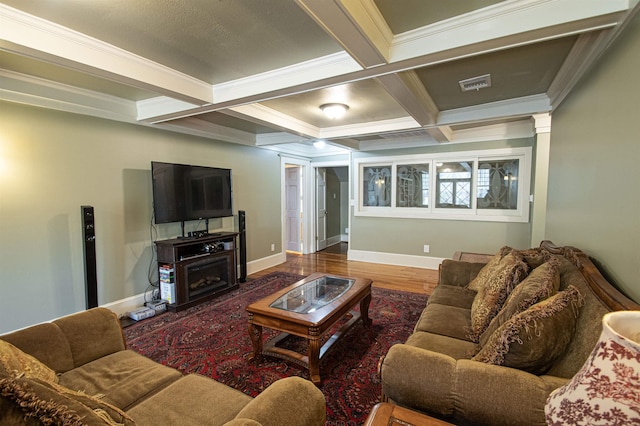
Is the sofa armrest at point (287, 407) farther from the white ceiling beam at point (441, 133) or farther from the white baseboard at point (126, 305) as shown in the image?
the white ceiling beam at point (441, 133)

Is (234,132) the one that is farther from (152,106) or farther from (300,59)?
(300,59)

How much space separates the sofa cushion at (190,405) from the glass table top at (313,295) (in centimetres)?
95

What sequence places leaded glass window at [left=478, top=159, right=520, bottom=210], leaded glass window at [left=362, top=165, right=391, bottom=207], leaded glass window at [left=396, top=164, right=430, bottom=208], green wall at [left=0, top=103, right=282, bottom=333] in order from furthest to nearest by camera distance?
leaded glass window at [left=362, top=165, right=391, bottom=207] < leaded glass window at [left=396, top=164, right=430, bottom=208] < leaded glass window at [left=478, top=159, right=520, bottom=210] < green wall at [left=0, top=103, right=282, bottom=333]

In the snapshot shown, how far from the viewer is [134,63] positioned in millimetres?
2127

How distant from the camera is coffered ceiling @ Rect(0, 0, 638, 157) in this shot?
60.7 inches

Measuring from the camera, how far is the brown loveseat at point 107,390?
0.65m

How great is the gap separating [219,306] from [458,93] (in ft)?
11.5

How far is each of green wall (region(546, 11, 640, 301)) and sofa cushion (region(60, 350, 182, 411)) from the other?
87.5 inches

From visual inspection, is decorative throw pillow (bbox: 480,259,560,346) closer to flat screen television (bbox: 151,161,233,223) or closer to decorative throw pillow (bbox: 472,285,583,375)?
decorative throw pillow (bbox: 472,285,583,375)

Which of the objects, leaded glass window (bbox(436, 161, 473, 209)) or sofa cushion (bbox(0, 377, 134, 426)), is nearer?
sofa cushion (bbox(0, 377, 134, 426))

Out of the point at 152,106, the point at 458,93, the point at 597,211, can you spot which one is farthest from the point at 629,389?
the point at 152,106

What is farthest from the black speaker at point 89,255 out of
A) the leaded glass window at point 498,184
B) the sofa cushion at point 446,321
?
the leaded glass window at point 498,184

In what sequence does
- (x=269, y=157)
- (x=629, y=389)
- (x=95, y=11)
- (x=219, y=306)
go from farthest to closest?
(x=269, y=157) < (x=219, y=306) < (x=95, y=11) < (x=629, y=389)

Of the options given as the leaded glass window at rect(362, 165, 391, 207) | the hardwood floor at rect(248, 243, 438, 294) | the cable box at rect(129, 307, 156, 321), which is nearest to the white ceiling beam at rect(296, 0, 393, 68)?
the hardwood floor at rect(248, 243, 438, 294)
